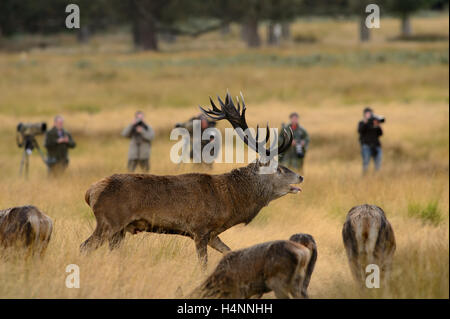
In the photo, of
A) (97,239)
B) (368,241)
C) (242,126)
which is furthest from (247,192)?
(368,241)

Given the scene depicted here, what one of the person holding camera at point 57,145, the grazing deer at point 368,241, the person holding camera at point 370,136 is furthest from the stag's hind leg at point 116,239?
the person holding camera at point 370,136

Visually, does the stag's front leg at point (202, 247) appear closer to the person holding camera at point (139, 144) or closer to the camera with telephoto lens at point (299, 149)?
the person holding camera at point (139, 144)

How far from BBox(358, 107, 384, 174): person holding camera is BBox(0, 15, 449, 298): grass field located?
57cm

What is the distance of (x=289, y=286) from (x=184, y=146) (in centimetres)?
1036

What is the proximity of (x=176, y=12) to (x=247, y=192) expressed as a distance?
53157mm

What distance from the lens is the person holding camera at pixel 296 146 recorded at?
1700cm

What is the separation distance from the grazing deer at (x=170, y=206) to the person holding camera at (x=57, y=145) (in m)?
8.24

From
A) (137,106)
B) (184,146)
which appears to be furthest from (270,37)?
(184,146)

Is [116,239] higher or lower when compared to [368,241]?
higher

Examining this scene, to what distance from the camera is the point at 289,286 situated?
652cm

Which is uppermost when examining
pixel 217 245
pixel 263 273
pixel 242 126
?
pixel 242 126

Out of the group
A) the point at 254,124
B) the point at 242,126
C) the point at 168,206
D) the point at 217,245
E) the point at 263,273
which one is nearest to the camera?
the point at 263,273

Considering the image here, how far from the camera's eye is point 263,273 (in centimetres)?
668

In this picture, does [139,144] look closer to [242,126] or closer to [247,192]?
[242,126]
